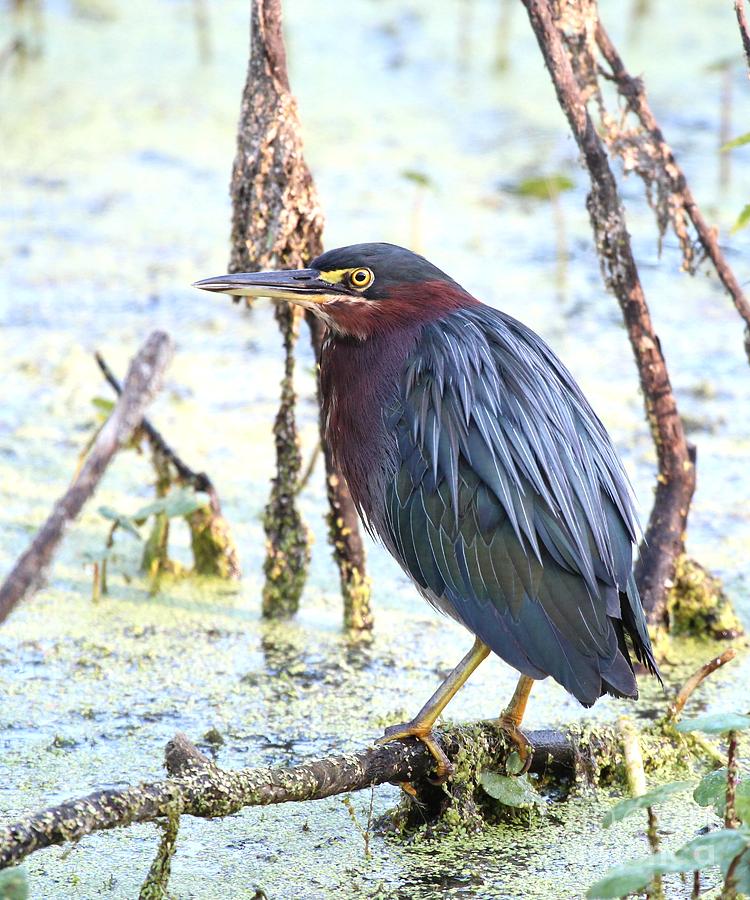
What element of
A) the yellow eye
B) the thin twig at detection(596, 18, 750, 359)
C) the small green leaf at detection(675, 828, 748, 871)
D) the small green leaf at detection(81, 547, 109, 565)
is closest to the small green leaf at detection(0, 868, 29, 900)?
the small green leaf at detection(675, 828, 748, 871)

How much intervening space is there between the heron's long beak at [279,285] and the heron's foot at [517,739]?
1.07 metres

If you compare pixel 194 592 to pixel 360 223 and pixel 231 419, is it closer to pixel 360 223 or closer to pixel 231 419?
pixel 231 419

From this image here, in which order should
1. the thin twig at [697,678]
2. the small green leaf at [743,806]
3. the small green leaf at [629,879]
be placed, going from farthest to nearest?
the thin twig at [697,678] → the small green leaf at [743,806] → the small green leaf at [629,879]

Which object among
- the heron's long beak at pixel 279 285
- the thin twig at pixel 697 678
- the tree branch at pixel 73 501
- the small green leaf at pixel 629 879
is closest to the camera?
the tree branch at pixel 73 501

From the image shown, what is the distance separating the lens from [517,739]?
9.74 ft

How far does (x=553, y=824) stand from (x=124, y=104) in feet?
20.8

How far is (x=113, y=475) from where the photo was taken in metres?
4.96

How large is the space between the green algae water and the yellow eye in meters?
1.11

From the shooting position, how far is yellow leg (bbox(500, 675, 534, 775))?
2967 millimetres

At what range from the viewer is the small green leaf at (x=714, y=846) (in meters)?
2.02

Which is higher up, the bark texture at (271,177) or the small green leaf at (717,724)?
the bark texture at (271,177)

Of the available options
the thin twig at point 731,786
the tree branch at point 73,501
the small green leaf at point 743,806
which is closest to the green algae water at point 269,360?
the thin twig at point 731,786

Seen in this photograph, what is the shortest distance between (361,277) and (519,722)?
1.09 metres

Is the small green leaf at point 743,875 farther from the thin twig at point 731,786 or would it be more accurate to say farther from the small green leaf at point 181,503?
the small green leaf at point 181,503
